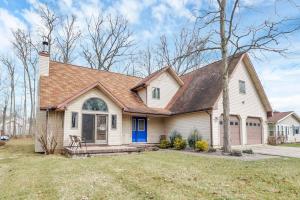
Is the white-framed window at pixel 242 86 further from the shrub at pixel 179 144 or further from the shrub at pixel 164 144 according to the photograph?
the shrub at pixel 164 144

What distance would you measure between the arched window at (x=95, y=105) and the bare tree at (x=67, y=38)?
19.3 m

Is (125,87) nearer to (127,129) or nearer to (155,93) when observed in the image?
(155,93)

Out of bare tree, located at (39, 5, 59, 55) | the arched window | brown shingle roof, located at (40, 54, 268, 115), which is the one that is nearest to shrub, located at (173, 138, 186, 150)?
brown shingle roof, located at (40, 54, 268, 115)

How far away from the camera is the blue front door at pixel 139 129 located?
1783cm

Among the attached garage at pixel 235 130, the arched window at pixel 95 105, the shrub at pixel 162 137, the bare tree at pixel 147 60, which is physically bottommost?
the shrub at pixel 162 137

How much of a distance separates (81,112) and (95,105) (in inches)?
40.0

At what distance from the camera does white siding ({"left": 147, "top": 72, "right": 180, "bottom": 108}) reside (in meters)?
19.0

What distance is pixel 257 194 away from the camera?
215 inches

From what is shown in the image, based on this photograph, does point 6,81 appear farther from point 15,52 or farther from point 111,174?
point 111,174

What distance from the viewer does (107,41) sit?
32.9 metres

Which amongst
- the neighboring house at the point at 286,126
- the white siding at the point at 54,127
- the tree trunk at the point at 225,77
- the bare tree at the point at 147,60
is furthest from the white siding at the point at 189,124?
the bare tree at the point at 147,60

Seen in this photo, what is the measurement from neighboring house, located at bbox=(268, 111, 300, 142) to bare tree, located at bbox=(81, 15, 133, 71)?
21227 mm

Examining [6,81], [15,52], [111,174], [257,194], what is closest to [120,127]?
[111,174]

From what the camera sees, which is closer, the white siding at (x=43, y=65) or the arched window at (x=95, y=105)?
the arched window at (x=95, y=105)
